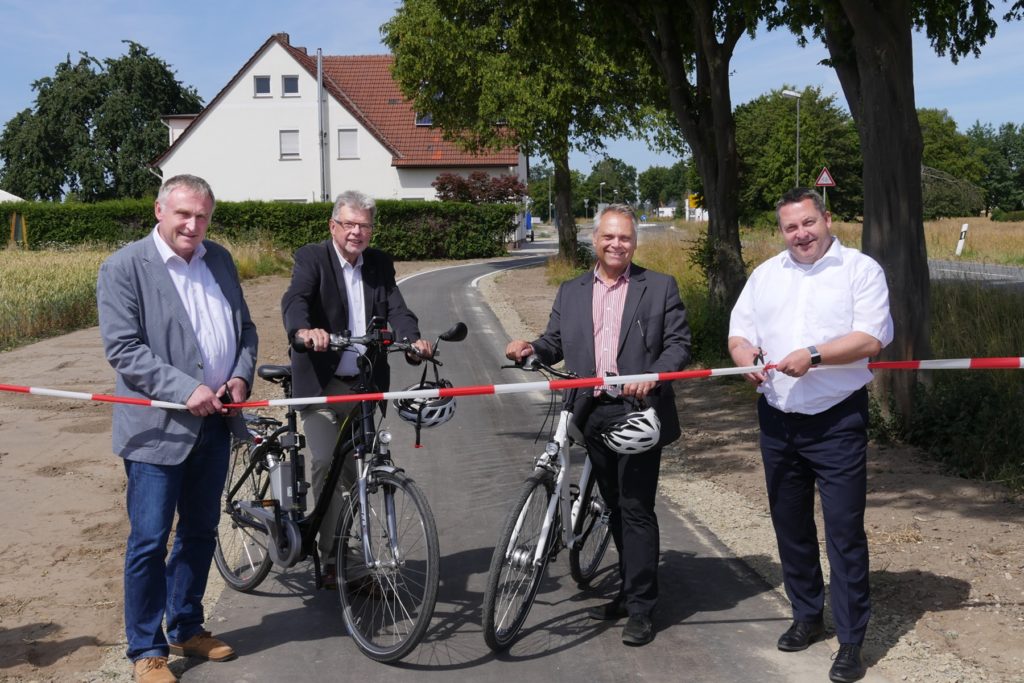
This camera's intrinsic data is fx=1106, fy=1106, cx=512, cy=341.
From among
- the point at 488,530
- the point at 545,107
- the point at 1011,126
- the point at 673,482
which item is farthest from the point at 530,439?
the point at 1011,126

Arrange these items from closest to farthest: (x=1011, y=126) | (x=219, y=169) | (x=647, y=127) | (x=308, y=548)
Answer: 1. (x=308, y=548)
2. (x=647, y=127)
3. (x=219, y=169)
4. (x=1011, y=126)

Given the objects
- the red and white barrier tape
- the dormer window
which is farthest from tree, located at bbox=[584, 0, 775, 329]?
the dormer window

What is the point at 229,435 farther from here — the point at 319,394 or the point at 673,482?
the point at 673,482

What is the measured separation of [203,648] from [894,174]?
22.8ft

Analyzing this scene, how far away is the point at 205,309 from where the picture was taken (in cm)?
472

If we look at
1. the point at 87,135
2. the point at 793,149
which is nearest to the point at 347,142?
the point at 87,135

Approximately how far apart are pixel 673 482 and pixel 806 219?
3907 millimetres

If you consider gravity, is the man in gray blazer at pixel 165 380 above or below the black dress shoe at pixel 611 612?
above

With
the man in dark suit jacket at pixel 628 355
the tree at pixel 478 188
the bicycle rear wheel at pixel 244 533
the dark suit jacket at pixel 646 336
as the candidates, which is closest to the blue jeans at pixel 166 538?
the bicycle rear wheel at pixel 244 533

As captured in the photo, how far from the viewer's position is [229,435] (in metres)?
4.87

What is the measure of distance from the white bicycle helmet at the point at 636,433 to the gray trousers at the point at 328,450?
1302 millimetres

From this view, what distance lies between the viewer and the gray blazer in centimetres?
446

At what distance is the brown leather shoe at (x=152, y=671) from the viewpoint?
14.6 feet

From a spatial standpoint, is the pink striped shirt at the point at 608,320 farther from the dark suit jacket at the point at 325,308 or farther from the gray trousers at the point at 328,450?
the gray trousers at the point at 328,450
